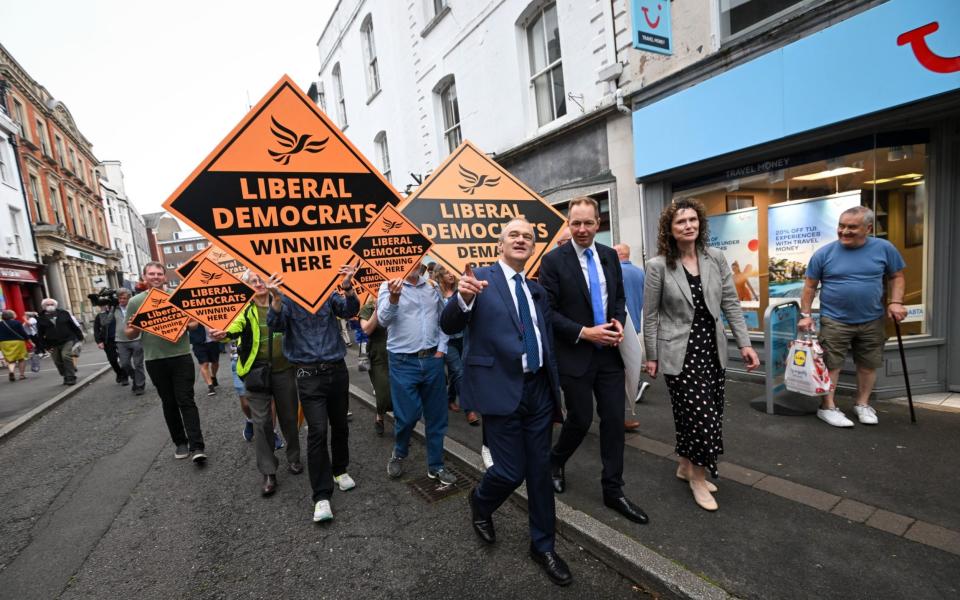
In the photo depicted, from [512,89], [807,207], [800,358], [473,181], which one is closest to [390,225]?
[473,181]

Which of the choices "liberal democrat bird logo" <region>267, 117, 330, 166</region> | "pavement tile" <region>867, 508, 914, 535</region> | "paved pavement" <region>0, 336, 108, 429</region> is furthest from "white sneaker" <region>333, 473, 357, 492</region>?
"paved pavement" <region>0, 336, 108, 429</region>

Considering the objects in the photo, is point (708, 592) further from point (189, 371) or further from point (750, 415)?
point (189, 371)

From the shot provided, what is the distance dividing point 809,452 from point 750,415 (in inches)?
37.3

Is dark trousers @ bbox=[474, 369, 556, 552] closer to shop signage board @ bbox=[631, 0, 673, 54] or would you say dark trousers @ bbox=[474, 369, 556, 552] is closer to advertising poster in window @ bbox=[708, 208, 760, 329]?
advertising poster in window @ bbox=[708, 208, 760, 329]

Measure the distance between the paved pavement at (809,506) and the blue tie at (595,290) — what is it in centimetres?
135

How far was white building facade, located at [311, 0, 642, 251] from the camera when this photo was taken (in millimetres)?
7465

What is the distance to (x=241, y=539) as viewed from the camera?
130 inches

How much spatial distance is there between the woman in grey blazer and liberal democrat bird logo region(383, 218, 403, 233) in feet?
6.06

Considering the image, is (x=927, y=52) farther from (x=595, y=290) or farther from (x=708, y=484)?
(x=708, y=484)

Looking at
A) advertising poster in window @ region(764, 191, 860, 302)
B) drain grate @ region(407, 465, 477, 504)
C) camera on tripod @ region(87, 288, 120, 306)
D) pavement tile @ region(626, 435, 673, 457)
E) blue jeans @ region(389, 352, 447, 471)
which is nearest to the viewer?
drain grate @ region(407, 465, 477, 504)

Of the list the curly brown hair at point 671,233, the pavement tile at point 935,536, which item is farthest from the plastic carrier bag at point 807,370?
the curly brown hair at point 671,233

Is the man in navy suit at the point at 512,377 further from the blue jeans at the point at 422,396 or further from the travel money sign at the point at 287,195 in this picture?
the blue jeans at the point at 422,396

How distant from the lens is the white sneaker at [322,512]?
3.39m

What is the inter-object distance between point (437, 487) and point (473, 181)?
2.67 meters
